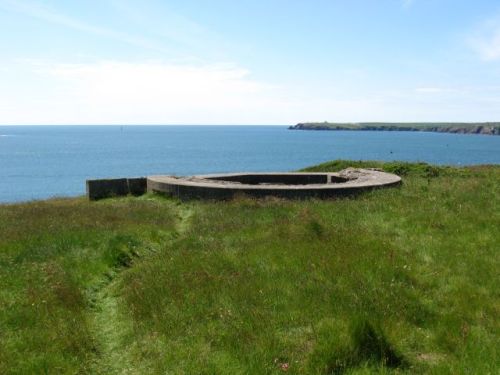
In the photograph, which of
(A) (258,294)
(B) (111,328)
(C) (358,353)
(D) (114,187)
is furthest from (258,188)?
(C) (358,353)

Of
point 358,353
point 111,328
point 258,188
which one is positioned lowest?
point 111,328

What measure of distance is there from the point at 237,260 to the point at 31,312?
11.7 feet

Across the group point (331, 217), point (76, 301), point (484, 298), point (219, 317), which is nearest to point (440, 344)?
point (484, 298)

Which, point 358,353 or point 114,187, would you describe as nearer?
point 358,353

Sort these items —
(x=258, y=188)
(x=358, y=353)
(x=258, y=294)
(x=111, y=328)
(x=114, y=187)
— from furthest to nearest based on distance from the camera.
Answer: (x=114, y=187), (x=258, y=188), (x=258, y=294), (x=111, y=328), (x=358, y=353)

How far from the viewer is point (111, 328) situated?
272 inches

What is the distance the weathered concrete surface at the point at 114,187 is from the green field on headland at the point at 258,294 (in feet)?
21.0

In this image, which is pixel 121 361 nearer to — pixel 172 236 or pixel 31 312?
pixel 31 312

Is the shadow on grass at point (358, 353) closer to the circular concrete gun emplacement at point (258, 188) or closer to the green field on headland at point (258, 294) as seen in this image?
the green field on headland at point (258, 294)

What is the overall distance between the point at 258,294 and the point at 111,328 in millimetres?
2163

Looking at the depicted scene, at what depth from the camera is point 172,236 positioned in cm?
1205

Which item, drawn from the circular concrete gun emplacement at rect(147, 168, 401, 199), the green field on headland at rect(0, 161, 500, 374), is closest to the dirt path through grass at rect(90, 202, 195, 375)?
the green field on headland at rect(0, 161, 500, 374)

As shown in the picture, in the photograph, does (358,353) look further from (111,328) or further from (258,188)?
(258,188)

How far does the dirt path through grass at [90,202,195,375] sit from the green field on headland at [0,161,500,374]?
0.02 m
